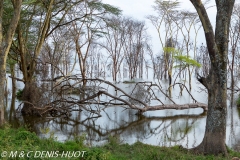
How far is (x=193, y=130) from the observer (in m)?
10.3

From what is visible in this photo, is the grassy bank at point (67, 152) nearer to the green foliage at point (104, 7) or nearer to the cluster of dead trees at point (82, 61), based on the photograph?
the cluster of dead trees at point (82, 61)

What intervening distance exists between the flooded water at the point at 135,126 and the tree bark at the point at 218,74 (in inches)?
97.6

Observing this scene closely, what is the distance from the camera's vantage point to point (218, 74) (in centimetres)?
552

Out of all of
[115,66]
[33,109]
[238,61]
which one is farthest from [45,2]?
[115,66]

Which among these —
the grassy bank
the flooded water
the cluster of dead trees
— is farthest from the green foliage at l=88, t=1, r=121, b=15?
the grassy bank

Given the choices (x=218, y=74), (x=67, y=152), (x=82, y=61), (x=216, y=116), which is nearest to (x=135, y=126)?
(x=216, y=116)

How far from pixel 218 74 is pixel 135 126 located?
5898mm

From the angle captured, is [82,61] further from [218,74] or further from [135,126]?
[218,74]

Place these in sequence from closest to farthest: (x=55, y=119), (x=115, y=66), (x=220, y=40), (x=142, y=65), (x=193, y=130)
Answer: (x=220, y=40), (x=193, y=130), (x=55, y=119), (x=115, y=66), (x=142, y=65)

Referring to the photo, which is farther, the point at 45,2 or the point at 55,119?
the point at 45,2

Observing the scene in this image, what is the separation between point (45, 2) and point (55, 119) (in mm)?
5472

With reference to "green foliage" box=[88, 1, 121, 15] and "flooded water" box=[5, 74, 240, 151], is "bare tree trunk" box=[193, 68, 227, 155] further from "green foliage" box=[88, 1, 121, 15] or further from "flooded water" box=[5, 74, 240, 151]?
"green foliage" box=[88, 1, 121, 15]

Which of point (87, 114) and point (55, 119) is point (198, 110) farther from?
point (55, 119)

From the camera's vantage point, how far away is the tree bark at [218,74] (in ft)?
18.0
